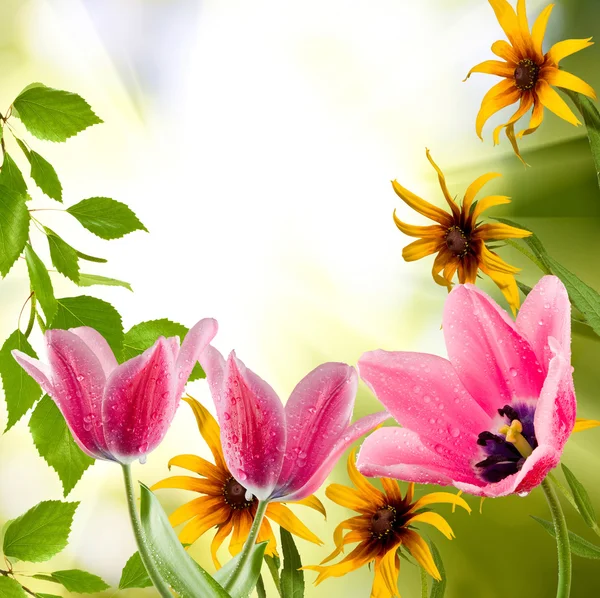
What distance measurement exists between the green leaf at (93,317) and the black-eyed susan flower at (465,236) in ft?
0.74

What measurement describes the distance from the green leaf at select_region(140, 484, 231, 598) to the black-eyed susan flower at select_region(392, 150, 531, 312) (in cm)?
31

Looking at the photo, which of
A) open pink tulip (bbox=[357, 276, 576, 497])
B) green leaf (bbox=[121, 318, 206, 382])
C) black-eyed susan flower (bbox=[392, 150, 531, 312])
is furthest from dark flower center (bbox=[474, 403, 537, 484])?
black-eyed susan flower (bbox=[392, 150, 531, 312])

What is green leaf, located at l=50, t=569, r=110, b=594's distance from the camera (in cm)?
27

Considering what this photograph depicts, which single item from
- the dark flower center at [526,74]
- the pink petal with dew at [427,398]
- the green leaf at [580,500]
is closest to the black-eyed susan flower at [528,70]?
the dark flower center at [526,74]

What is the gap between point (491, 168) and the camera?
1.66 ft

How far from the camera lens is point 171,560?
14 cm

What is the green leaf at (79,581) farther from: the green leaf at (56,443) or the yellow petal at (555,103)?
the yellow petal at (555,103)

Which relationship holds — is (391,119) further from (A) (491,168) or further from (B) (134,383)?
(B) (134,383)

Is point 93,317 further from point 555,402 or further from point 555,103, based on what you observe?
point 555,103

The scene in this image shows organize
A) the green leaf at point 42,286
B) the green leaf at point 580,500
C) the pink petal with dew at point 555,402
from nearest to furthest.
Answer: the pink petal with dew at point 555,402, the green leaf at point 42,286, the green leaf at point 580,500

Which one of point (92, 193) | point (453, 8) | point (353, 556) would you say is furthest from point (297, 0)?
point (353, 556)

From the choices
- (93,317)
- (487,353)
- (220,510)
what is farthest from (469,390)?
(220,510)

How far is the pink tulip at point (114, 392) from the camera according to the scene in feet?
0.51

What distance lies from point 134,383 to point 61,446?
10 centimetres
